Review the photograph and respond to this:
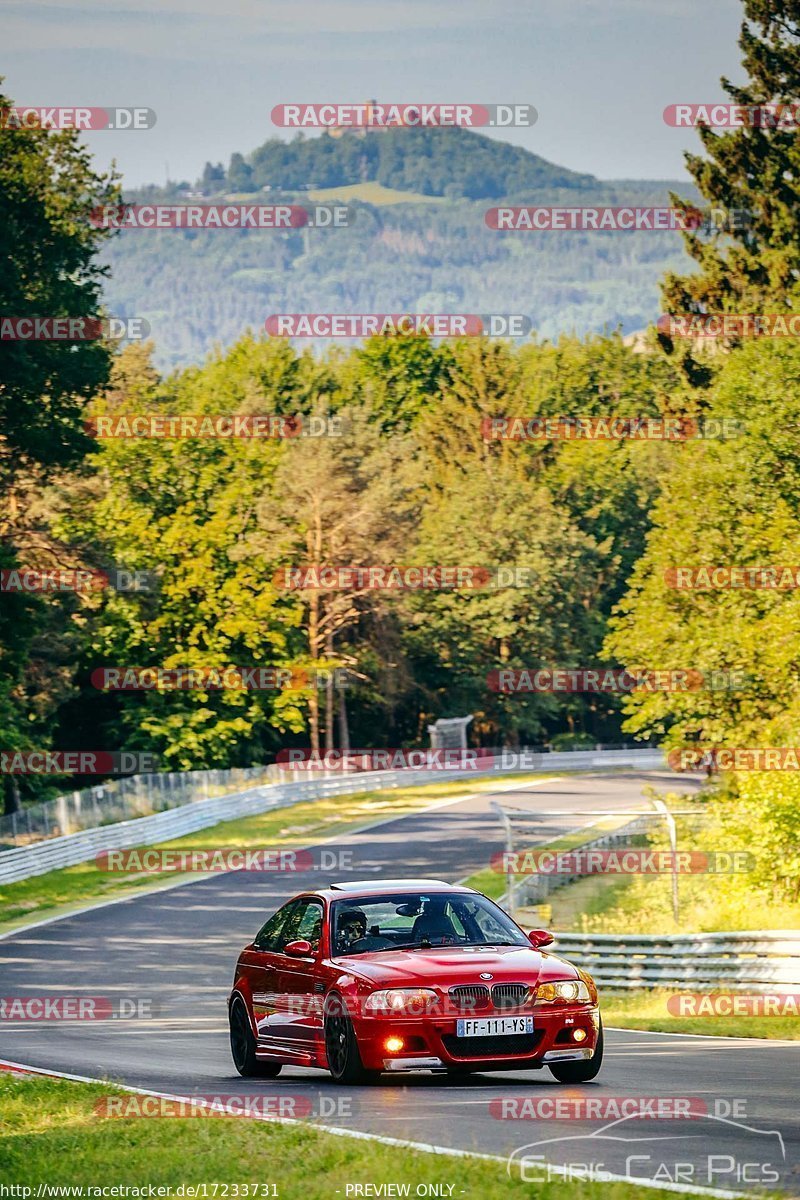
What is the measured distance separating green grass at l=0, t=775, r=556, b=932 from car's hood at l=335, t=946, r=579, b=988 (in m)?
25.1

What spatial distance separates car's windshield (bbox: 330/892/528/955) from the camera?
12.9m

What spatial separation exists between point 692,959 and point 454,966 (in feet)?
38.3

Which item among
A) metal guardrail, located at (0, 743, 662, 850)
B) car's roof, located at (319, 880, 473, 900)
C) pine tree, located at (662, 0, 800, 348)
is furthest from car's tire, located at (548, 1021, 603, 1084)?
pine tree, located at (662, 0, 800, 348)

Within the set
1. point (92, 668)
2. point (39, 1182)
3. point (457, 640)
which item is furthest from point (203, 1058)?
point (457, 640)

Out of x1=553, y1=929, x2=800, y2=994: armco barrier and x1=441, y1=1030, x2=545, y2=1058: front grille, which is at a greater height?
x1=441, y1=1030, x2=545, y2=1058: front grille

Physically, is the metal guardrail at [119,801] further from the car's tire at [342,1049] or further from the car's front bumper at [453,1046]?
the car's front bumper at [453,1046]

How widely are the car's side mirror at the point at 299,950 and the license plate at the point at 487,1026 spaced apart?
1653 mm

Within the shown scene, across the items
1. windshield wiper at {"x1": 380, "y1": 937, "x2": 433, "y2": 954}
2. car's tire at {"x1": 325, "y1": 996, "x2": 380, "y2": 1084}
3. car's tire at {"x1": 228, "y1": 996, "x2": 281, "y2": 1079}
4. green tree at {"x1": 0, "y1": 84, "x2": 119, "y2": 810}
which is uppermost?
green tree at {"x1": 0, "y1": 84, "x2": 119, "y2": 810}

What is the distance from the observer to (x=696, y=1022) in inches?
749

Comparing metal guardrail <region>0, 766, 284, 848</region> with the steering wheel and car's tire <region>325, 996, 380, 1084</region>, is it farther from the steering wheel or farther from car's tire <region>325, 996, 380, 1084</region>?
car's tire <region>325, 996, 380, 1084</region>

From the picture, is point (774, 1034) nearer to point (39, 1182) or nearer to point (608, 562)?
point (39, 1182)

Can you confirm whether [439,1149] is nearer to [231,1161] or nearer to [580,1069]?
[231,1161]

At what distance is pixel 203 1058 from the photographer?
53.8ft

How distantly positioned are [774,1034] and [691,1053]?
253 centimetres
